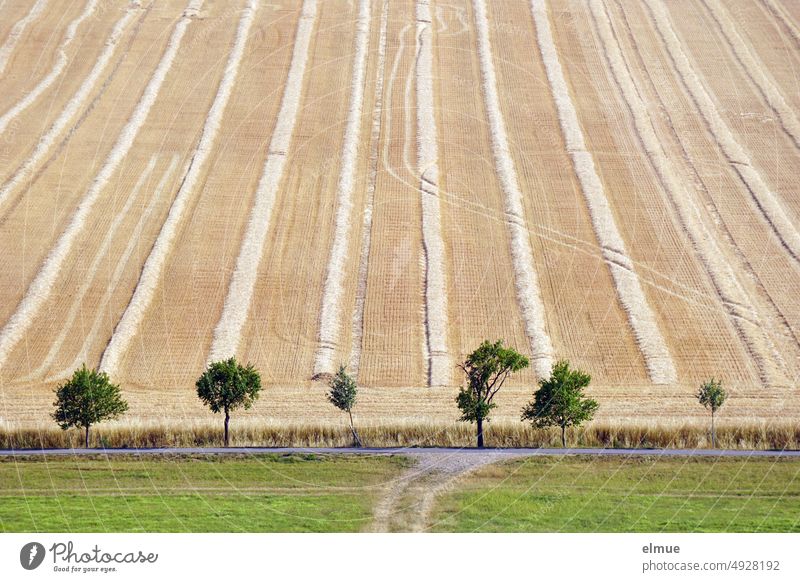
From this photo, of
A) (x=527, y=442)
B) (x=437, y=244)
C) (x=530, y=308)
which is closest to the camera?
(x=527, y=442)

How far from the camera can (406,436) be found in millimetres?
52969

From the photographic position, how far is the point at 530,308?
69.2 m

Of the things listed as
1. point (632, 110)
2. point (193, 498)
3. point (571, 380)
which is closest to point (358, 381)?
point (571, 380)

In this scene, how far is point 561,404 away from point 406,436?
274 inches

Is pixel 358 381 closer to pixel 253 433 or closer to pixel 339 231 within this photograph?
pixel 253 433

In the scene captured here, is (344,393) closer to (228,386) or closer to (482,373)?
(228,386)

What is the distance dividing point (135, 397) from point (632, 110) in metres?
49.7

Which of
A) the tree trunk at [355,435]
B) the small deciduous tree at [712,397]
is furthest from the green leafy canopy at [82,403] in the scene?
the small deciduous tree at [712,397]

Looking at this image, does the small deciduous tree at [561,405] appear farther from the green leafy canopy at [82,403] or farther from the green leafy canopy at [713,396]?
the green leafy canopy at [82,403]

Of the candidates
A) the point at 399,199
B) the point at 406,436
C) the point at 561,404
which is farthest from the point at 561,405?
the point at 399,199
